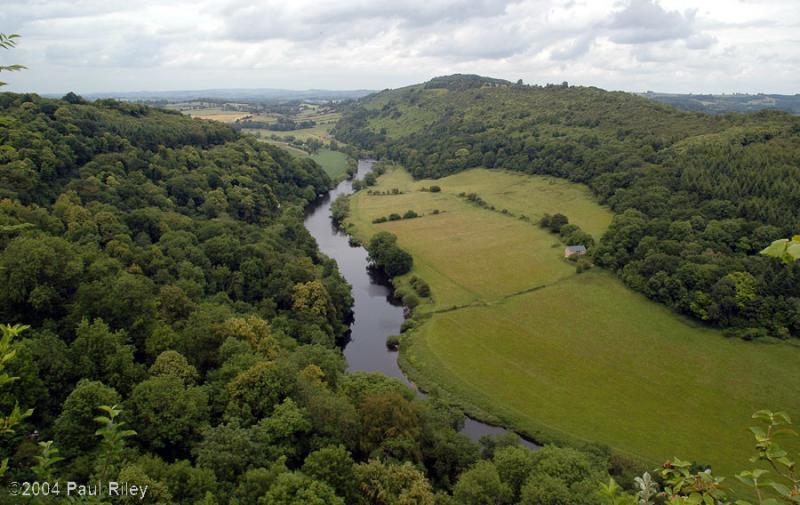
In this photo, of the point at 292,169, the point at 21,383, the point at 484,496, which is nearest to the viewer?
the point at 21,383

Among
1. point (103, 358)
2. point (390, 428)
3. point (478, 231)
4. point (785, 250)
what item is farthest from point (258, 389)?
point (478, 231)

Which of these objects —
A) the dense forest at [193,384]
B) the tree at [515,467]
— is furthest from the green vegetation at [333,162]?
the tree at [515,467]

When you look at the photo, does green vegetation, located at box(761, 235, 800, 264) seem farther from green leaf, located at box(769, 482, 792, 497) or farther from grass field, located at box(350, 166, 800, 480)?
grass field, located at box(350, 166, 800, 480)

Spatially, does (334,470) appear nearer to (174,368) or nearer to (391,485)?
(391,485)

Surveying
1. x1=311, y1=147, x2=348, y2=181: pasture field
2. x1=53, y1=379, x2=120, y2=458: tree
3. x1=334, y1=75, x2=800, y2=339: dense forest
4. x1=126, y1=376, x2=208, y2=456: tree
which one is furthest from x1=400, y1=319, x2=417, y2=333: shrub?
x1=311, y1=147, x2=348, y2=181: pasture field

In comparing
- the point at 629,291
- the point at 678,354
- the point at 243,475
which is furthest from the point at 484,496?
the point at 629,291

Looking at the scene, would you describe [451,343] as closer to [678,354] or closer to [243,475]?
[678,354]
